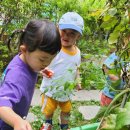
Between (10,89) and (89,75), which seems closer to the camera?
(89,75)

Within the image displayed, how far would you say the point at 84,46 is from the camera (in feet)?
18.1

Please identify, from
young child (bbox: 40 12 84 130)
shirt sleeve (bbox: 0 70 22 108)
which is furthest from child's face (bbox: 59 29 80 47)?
shirt sleeve (bbox: 0 70 22 108)

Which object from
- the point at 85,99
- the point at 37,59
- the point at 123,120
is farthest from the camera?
the point at 85,99

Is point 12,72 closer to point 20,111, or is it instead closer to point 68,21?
point 20,111

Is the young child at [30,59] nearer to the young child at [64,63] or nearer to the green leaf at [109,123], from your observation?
the green leaf at [109,123]

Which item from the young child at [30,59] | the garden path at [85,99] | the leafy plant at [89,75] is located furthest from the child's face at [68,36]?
the leafy plant at [89,75]

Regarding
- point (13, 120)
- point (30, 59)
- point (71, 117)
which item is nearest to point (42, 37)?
point (30, 59)

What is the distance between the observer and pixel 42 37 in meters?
1.86

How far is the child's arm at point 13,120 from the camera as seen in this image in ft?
4.09

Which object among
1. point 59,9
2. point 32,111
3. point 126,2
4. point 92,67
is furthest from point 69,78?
point 59,9

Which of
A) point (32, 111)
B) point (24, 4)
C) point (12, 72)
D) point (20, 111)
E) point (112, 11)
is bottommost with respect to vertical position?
point (32, 111)

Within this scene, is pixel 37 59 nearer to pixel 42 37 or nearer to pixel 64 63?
pixel 42 37

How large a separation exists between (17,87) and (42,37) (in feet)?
1.18

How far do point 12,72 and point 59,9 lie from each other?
4.06 m
